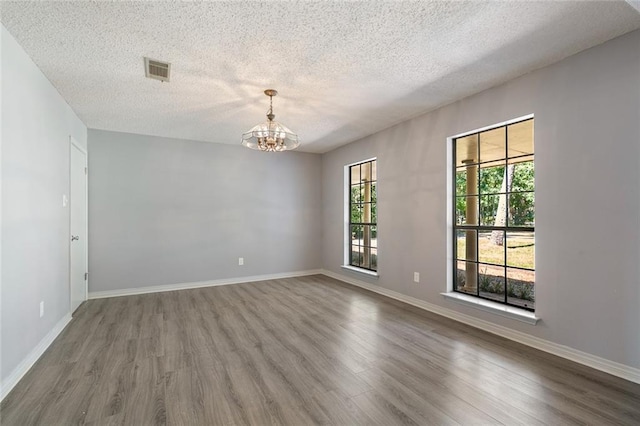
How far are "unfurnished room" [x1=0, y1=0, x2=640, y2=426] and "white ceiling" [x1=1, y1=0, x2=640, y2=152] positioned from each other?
2 cm

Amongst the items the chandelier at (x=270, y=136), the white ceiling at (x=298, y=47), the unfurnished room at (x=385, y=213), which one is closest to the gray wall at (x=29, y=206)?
the unfurnished room at (x=385, y=213)

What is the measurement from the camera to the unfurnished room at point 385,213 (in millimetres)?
1975

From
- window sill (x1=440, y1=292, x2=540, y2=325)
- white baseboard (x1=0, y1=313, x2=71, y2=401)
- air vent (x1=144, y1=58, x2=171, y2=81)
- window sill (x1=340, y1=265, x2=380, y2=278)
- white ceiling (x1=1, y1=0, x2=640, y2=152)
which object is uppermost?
white ceiling (x1=1, y1=0, x2=640, y2=152)

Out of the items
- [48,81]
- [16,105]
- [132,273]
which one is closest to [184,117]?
[48,81]

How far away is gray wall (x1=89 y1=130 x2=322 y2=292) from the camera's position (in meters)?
4.61

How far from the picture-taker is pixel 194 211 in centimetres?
520

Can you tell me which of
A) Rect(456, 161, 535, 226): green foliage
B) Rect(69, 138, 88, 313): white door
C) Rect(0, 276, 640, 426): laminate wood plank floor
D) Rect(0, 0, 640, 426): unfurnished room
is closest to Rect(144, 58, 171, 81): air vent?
→ Rect(0, 0, 640, 426): unfurnished room

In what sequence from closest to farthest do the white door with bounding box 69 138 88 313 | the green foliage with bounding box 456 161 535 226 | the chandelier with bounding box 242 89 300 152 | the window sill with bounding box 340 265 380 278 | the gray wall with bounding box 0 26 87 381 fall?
the gray wall with bounding box 0 26 87 381 → the green foliage with bounding box 456 161 535 226 → the chandelier with bounding box 242 89 300 152 → the white door with bounding box 69 138 88 313 → the window sill with bounding box 340 265 380 278

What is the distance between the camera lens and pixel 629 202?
2195 millimetres

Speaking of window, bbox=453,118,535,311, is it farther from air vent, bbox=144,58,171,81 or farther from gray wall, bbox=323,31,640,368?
air vent, bbox=144,58,171,81

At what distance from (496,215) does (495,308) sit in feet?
3.19

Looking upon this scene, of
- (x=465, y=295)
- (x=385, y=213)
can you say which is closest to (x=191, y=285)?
(x=385, y=213)

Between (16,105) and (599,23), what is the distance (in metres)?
4.31

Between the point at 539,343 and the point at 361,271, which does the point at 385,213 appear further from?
the point at 539,343
